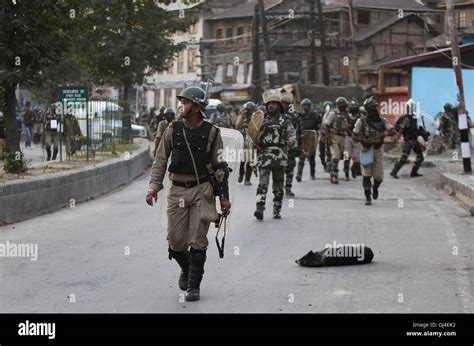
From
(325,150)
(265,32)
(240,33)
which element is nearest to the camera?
(325,150)

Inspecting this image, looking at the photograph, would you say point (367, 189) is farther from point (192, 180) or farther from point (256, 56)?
point (256, 56)

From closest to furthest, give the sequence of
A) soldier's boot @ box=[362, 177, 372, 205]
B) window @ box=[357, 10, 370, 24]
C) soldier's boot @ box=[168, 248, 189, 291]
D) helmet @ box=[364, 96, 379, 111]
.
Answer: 1. soldier's boot @ box=[168, 248, 189, 291]
2. helmet @ box=[364, 96, 379, 111]
3. soldier's boot @ box=[362, 177, 372, 205]
4. window @ box=[357, 10, 370, 24]

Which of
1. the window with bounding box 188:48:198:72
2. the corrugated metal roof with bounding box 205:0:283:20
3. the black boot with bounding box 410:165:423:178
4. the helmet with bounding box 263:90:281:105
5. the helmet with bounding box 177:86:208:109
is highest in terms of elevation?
the corrugated metal roof with bounding box 205:0:283:20

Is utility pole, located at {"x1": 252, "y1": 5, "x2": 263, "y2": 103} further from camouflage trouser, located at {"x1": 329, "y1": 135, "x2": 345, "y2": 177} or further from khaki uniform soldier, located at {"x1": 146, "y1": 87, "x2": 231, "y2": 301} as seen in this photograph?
khaki uniform soldier, located at {"x1": 146, "y1": 87, "x2": 231, "y2": 301}

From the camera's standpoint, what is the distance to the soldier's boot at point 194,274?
29.7 feet

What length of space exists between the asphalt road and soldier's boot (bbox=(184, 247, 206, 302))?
0.39ft

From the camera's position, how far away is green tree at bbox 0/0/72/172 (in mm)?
18469

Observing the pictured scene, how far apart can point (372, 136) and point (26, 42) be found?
640 cm

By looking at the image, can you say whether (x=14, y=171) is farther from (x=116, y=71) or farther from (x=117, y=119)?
(x=116, y=71)

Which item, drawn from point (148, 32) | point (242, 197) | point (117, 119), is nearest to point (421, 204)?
point (242, 197)

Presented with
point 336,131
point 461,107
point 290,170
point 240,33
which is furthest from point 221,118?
point 240,33

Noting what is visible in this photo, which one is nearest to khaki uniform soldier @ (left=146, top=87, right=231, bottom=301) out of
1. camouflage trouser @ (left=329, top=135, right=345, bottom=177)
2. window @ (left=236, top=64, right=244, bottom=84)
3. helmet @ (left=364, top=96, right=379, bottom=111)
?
helmet @ (left=364, top=96, right=379, bottom=111)

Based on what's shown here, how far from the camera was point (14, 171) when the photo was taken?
725 inches

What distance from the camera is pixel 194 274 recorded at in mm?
9156
